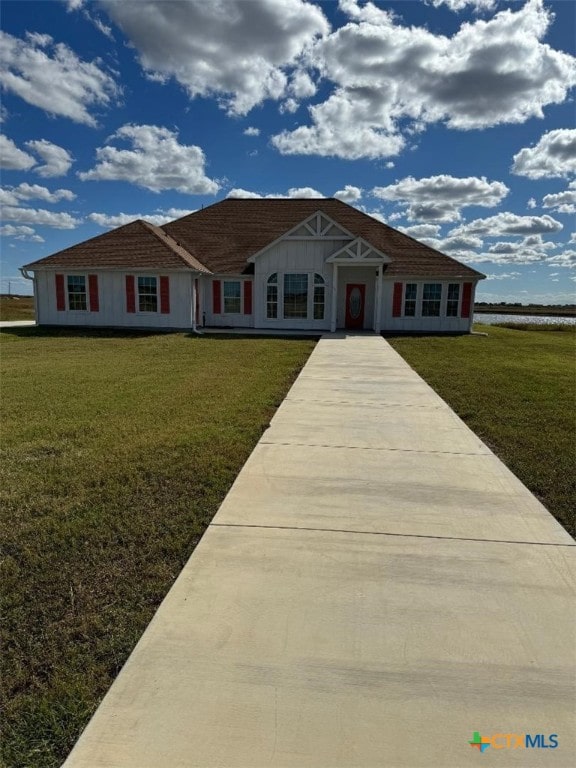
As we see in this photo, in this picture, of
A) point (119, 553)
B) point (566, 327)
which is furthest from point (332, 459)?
point (566, 327)

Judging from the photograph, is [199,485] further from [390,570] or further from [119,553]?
[390,570]

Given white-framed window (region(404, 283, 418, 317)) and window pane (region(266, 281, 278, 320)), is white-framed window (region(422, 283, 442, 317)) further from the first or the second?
window pane (region(266, 281, 278, 320))

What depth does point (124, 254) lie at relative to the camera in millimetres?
20969

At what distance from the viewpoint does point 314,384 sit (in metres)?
9.03

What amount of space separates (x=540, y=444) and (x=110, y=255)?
19997 millimetres

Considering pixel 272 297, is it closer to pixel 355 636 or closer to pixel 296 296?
pixel 296 296

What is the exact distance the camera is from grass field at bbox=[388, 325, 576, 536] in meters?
4.63

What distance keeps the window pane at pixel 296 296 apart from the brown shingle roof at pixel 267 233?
91.4 inches

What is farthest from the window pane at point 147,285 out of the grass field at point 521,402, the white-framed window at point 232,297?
the grass field at point 521,402

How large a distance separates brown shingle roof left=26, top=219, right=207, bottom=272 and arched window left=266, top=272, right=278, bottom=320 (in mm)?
3134

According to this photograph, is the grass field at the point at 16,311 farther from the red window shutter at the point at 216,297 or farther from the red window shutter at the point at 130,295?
A: the red window shutter at the point at 216,297

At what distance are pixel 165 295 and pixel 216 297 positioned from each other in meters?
2.87

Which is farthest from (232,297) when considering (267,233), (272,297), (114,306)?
(114,306)

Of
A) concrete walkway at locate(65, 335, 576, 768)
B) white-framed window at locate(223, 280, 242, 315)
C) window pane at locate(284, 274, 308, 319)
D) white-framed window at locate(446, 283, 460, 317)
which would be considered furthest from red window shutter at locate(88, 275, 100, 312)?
concrete walkway at locate(65, 335, 576, 768)
